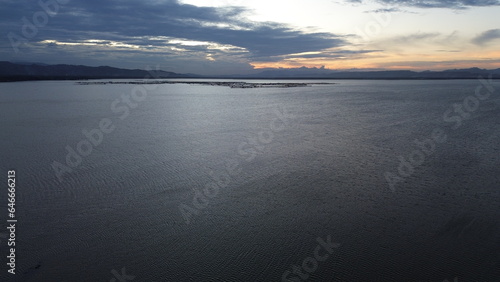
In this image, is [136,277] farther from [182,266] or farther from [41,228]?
[41,228]

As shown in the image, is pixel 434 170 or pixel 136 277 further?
pixel 434 170

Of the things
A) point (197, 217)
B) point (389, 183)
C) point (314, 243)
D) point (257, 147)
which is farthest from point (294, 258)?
point (257, 147)

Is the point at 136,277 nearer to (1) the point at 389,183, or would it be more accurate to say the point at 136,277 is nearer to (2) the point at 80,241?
(2) the point at 80,241

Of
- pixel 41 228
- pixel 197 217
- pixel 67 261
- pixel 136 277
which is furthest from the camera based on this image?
pixel 197 217

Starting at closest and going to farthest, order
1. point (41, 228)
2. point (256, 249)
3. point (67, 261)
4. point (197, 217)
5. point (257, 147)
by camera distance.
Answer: point (67, 261), point (256, 249), point (41, 228), point (197, 217), point (257, 147)

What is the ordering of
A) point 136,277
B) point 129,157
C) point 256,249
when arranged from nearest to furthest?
point 136,277
point 256,249
point 129,157

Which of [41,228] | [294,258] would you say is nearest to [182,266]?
[294,258]
